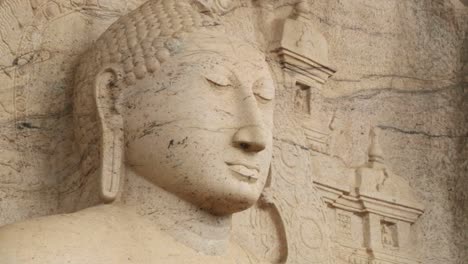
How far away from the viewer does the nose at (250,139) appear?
4.07 metres

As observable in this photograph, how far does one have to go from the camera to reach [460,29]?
588cm

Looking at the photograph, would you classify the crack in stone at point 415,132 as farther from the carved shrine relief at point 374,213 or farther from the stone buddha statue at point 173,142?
the stone buddha statue at point 173,142

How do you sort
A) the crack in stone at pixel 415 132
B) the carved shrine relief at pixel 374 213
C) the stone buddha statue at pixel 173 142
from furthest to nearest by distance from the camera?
the crack in stone at pixel 415 132 < the carved shrine relief at pixel 374 213 < the stone buddha statue at pixel 173 142

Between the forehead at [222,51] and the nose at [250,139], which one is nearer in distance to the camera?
the nose at [250,139]

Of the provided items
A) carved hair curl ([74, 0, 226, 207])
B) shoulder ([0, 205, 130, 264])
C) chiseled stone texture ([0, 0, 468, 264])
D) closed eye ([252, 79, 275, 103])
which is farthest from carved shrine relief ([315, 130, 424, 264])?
shoulder ([0, 205, 130, 264])

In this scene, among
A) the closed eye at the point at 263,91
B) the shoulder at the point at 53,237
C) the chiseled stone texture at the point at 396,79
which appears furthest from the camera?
the chiseled stone texture at the point at 396,79

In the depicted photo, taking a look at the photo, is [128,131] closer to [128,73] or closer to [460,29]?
[128,73]

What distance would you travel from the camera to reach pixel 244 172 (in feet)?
13.4

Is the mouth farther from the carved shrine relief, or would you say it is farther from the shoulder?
the carved shrine relief

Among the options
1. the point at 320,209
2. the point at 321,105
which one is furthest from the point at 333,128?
the point at 320,209

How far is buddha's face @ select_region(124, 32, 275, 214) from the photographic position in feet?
13.3

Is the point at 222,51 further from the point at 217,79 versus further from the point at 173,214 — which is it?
the point at 173,214

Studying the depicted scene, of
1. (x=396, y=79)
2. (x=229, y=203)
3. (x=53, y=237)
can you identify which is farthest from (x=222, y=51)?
(x=396, y=79)

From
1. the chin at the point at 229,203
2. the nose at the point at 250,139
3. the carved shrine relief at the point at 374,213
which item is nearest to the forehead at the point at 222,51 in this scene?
the nose at the point at 250,139
